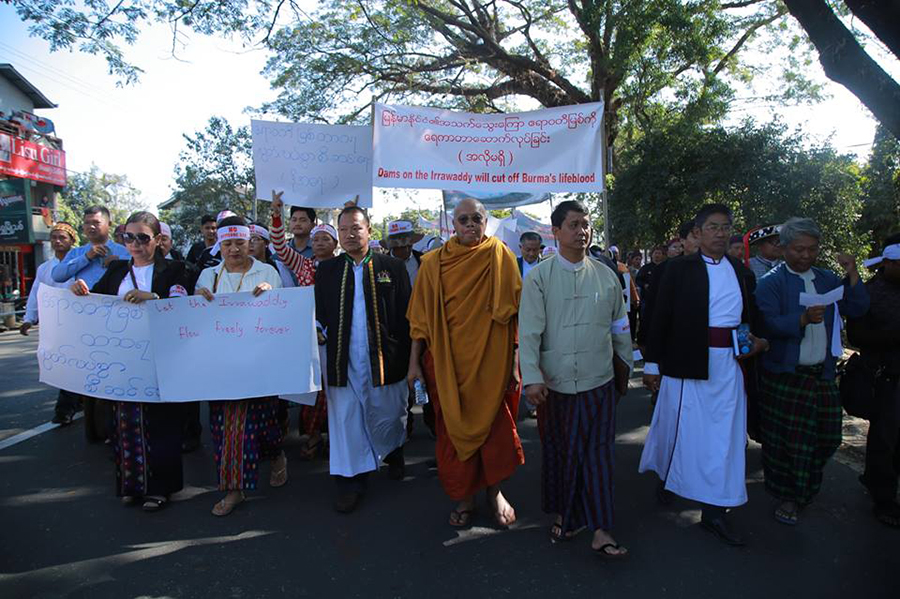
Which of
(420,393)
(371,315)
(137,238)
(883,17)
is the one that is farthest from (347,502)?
(883,17)

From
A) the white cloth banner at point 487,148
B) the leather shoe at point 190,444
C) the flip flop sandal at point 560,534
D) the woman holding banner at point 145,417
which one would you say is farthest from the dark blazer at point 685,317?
the leather shoe at point 190,444

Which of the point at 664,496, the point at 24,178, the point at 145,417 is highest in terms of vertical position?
the point at 24,178

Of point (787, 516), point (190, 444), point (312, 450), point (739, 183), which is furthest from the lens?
point (739, 183)

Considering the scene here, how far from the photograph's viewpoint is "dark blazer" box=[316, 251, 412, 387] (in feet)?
12.2

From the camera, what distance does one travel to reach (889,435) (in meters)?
3.47

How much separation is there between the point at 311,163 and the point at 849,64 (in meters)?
4.27

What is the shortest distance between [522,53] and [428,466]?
515 inches

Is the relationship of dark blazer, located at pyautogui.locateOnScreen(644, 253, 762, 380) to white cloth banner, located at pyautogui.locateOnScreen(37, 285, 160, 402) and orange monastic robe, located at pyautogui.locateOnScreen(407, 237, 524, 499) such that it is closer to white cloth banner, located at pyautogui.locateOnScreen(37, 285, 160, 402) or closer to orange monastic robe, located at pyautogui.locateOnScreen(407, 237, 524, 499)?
orange monastic robe, located at pyautogui.locateOnScreen(407, 237, 524, 499)

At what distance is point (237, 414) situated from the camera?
11.9 ft

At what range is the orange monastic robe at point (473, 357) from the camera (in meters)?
3.30

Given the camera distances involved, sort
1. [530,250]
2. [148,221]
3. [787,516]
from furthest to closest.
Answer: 1. [530,250]
2. [148,221]
3. [787,516]

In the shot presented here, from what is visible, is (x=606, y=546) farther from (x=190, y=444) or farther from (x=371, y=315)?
(x=190, y=444)

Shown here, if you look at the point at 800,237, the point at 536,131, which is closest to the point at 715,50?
the point at 536,131

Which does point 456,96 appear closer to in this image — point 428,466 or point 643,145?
point 643,145
